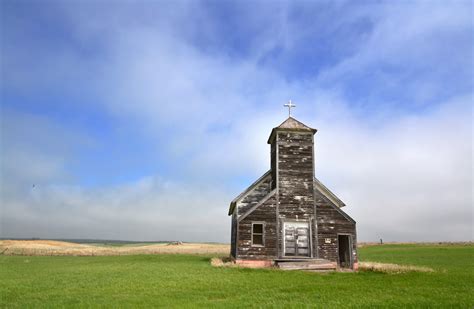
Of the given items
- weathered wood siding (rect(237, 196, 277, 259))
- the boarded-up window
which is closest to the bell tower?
weathered wood siding (rect(237, 196, 277, 259))

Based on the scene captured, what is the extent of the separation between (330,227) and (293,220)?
259cm

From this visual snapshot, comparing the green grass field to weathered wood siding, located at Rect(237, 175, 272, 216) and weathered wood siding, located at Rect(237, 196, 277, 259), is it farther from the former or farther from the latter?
weathered wood siding, located at Rect(237, 175, 272, 216)

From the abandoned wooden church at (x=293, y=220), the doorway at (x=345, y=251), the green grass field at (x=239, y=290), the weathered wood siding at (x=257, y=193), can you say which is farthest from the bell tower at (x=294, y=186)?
the green grass field at (x=239, y=290)

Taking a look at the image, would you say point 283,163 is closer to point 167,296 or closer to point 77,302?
point 167,296

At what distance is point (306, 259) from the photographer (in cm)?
2630

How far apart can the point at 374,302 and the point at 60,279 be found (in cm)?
1563

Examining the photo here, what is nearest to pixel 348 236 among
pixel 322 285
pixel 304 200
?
pixel 304 200

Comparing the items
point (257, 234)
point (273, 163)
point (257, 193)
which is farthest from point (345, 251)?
point (273, 163)

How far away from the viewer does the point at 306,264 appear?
24.7 m

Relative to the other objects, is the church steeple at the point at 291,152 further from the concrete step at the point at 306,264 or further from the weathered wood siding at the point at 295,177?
the concrete step at the point at 306,264

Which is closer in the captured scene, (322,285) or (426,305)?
(426,305)

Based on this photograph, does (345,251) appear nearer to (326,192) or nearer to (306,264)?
(326,192)

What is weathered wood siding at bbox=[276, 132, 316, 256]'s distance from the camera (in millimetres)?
27469

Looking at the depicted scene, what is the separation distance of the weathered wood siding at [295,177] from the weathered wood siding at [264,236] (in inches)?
20.7
